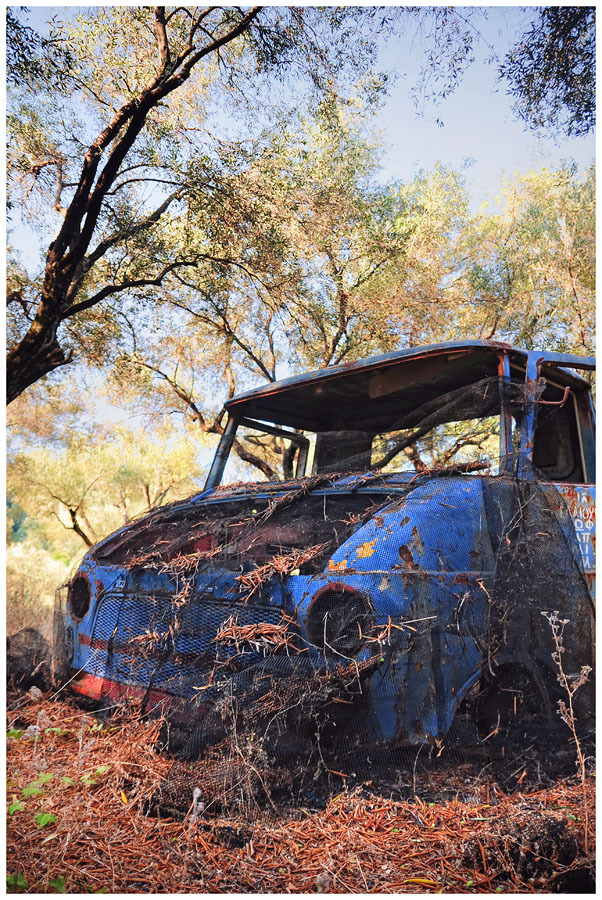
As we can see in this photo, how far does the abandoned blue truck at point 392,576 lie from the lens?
2652mm

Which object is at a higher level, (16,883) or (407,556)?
(407,556)

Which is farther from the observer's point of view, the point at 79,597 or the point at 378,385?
the point at 378,385

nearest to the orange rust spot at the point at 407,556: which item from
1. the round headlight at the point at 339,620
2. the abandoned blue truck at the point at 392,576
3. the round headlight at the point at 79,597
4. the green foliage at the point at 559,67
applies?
the abandoned blue truck at the point at 392,576

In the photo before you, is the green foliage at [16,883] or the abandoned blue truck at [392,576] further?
the abandoned blue truck at [392,576]

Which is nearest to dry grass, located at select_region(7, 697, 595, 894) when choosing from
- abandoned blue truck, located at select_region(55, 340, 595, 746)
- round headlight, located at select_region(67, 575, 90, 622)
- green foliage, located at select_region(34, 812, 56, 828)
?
green foliage, located at select_region(34, 812, 56, 828)

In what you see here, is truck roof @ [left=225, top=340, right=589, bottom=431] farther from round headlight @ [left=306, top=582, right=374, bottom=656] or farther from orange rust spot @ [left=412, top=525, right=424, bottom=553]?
round headlight @ [left=306, top=582, right=374, bottom=656]

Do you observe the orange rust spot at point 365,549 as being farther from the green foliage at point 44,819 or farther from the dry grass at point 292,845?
the green foliage at point 44,819

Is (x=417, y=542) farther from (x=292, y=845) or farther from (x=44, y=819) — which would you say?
(x=44, y=819)

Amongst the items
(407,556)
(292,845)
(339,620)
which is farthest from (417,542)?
(292,845)

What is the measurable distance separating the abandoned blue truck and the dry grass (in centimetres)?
31

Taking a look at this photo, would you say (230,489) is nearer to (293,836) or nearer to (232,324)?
(293,836)

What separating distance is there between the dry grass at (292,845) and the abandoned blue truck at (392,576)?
0.31m

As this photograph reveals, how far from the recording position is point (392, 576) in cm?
272

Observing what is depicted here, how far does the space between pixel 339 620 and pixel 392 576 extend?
0.31 m
